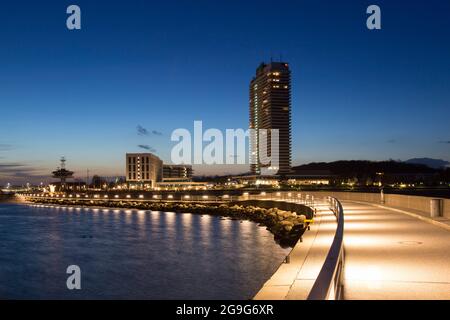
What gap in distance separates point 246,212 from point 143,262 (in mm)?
35687

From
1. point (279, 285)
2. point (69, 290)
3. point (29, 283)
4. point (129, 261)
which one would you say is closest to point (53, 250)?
point (129, 261)

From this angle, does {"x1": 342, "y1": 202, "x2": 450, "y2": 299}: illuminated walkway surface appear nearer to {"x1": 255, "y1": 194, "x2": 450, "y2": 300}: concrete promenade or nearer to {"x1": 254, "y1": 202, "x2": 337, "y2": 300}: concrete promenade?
{"x1": 255, "y1": 194, "x2": 450, "y2": 300}: concrete promenade

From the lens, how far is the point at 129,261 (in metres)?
32.4

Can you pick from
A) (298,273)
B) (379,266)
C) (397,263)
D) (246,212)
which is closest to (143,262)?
(298,273)

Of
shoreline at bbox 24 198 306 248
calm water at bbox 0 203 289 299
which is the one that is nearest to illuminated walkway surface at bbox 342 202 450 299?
calm water at bbox 0 203 289 299

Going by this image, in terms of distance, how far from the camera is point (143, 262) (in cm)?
3183

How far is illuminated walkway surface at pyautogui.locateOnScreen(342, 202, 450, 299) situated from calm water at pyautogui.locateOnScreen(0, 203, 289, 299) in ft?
21.5

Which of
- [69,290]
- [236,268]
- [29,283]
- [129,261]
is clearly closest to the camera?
[69,290]

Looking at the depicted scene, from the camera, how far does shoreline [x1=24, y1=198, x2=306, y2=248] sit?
1435 inches

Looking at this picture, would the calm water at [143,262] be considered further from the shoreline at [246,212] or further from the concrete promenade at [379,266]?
the concrete promenade at [379,266]

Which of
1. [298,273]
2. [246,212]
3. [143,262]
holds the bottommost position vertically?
[143,262]

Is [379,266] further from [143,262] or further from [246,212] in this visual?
[246,212]

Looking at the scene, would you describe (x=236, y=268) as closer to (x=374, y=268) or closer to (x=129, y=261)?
(x=129, y=261)
